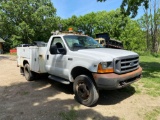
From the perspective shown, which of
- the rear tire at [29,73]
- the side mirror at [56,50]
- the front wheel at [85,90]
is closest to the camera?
the front wheel at [85,90]

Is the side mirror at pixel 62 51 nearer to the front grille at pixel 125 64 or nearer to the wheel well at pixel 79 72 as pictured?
the wheel well at pixel 79 72

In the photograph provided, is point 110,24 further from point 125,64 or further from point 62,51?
point 125,64

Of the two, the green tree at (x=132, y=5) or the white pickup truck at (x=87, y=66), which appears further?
the green tree at (x=132, y=5)

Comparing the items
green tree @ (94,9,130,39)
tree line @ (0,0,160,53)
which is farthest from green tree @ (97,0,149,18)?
green tree @ (94,9,130,39)

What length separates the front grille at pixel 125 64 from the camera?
4711mm

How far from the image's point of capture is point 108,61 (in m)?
4.61

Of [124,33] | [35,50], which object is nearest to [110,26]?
[124,33]

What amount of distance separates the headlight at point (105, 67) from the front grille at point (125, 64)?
0.43 ft

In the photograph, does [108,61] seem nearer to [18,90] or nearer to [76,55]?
[76,55]

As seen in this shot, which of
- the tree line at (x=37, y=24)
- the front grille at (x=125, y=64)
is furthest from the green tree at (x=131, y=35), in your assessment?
the front grille at (x=125, y=64)

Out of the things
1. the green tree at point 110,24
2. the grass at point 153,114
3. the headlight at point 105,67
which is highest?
the green tree at point 110,24

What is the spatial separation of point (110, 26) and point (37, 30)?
789 inches

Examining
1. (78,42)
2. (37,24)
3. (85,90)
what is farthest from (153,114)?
(37,24)

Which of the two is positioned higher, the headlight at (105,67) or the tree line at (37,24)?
the tree line at (37,24)
